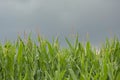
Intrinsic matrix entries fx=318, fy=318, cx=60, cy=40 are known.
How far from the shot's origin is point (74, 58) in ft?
19.5

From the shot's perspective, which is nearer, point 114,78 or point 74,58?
point 114,78

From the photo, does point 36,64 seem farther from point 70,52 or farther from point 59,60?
point 70,52

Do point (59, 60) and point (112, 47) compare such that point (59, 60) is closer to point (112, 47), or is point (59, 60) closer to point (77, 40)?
point (77, 40)

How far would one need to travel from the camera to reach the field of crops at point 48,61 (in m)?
5.33

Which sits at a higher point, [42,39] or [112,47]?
[42,39]

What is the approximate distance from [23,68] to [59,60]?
26.6 inches

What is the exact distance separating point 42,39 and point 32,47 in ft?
0.82

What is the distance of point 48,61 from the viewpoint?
5750 millimetres

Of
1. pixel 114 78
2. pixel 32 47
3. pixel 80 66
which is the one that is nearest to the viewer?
pixel 114 78

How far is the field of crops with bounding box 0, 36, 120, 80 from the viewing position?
533cm

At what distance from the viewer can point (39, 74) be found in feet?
17.8

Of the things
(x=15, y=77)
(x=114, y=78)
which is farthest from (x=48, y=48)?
(x=114, y=78)

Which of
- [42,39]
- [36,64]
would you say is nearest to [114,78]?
[36,64]

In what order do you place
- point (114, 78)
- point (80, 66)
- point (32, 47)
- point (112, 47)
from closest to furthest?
point (114, 78) < point (80, 66) < point (32, 47) < point (112, 47)
